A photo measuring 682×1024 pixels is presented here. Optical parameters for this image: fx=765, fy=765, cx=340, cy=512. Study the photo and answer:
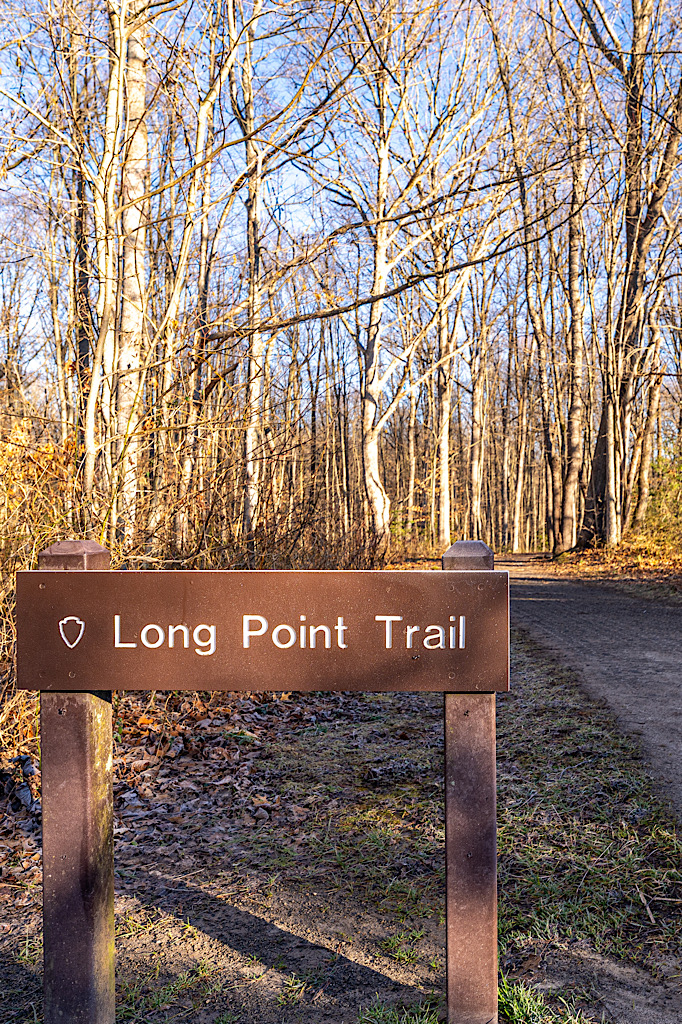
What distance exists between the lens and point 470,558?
2.04 metres

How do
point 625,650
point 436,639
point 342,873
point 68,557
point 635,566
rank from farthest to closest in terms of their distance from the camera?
point 635,566 < point 625,650 < point 342,873 < point 68,557 < point 436,639

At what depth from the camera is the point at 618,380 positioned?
19.6 m

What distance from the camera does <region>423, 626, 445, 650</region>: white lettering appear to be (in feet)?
6.64

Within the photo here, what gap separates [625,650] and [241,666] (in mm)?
6632

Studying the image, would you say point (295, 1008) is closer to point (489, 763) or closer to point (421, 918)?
point (421, 918)

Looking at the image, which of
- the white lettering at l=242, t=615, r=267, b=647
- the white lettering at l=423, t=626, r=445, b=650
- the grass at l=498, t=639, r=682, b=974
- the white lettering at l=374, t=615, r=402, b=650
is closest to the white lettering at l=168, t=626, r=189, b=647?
the white lettering at l=242, t=615, r=267, b=647

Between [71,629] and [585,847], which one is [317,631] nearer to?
[71,629]

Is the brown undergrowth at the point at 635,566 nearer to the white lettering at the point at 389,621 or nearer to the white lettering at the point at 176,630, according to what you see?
the white lettering at the point at 389,621

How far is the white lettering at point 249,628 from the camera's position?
2096mm

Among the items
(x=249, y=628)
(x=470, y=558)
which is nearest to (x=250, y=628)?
(x=249, y=628)

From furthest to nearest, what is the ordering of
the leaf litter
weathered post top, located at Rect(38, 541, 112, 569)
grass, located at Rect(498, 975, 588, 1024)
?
the leaf litter, grass, located at Rect(498, 975, 588, 1024), weathered post top, located at Rect(38, 541, 112, 569)

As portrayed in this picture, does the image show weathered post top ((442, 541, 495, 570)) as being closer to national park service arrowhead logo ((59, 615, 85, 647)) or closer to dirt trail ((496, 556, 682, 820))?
national park service arrowhead logo ((59, 615, 85, 647))

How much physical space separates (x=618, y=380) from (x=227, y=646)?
19.4m

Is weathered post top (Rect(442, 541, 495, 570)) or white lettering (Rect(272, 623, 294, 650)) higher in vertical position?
weathered post top (Rect(442, 541, 495, 570))
